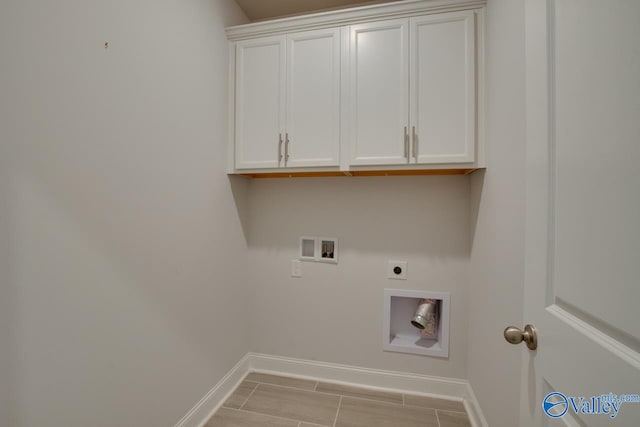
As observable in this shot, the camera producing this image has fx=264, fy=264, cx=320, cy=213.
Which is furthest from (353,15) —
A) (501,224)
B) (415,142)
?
(501,224)

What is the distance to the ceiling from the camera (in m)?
1.92

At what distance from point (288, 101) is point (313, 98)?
0.56 feet

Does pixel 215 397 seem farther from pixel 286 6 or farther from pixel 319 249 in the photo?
pixel 286 6

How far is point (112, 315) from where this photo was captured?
1065 mm

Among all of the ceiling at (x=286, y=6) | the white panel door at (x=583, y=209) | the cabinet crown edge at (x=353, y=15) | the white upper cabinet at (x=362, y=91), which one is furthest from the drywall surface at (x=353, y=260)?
the ceiling at (x=286, y=6)

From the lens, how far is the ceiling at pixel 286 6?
75.7 inches

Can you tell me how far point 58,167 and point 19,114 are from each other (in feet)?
0.56

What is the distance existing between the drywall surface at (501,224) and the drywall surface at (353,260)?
8.5 inches

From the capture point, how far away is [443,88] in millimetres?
1527

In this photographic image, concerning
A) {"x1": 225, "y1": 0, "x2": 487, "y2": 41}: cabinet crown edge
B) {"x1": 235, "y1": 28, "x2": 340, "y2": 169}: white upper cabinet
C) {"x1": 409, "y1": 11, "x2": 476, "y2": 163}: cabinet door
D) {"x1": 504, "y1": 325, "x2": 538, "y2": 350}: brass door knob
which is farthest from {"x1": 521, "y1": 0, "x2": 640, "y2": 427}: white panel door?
Result: {"x1": 235, "y1": 28, "x2": 340, "y2": 169}: white upper cabinet

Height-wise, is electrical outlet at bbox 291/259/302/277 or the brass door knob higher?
the brass door knob

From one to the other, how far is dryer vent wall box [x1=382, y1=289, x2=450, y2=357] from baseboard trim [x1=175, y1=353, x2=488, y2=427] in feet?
0.63

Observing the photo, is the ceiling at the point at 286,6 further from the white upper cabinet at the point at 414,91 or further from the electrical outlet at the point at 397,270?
the electrical outlet at the point at 397,270

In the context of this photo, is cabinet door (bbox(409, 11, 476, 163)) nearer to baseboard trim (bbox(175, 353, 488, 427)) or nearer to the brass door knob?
A: the brass door knob
